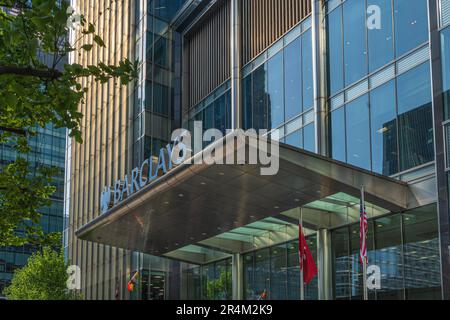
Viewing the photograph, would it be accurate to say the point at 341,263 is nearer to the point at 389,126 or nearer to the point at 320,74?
the point at 389,126

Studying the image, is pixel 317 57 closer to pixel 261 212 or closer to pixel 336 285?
pixel 261 212

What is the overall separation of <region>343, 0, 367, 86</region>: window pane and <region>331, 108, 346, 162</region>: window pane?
4.14ft

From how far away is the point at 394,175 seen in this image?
2211cm

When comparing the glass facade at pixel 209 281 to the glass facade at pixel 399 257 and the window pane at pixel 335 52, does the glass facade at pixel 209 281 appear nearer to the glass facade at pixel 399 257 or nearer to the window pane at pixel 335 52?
the glass facade at pixel 399 257

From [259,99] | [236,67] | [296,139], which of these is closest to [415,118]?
[296,139]

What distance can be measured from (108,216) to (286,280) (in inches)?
321

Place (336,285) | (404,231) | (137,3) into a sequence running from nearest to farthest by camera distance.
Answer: (404,231), (336,285), (137,3)

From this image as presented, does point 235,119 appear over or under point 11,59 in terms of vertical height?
over

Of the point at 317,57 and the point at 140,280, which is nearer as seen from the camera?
the point at 317,57

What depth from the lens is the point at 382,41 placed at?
2322 centimetres

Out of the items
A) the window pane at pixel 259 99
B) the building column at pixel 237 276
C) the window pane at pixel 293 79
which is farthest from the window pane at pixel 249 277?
the window pane at pixel 293 79

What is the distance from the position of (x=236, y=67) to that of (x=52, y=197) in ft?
249
